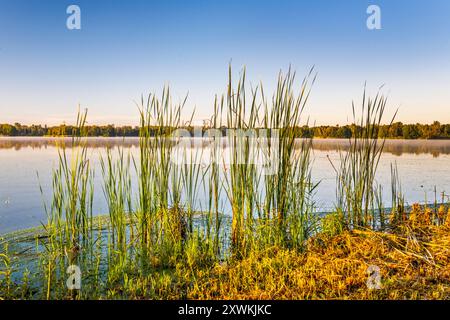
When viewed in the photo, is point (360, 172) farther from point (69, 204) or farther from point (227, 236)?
point (69, 204)

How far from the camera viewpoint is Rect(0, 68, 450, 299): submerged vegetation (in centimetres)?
242

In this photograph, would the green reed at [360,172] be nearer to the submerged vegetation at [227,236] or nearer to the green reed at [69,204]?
the submerged vegetation at [227,236]

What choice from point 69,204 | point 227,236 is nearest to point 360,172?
point 227,236

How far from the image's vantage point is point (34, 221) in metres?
4.77

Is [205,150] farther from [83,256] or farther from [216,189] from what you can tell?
[83,256]

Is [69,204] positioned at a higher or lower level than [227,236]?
higher

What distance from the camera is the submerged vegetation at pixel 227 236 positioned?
95.1 inches

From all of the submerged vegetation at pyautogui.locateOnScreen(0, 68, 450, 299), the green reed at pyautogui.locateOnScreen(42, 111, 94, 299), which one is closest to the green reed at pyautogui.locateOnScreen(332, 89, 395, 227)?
the submerged vegetation at pyautogui.locateOnScreen(0, 68, 450, 299)

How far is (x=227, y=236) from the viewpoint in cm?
360

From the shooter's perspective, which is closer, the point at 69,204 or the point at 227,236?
the point at 69,204

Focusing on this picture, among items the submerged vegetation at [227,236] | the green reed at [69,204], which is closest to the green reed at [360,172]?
the submerged vegetation at [227,236]

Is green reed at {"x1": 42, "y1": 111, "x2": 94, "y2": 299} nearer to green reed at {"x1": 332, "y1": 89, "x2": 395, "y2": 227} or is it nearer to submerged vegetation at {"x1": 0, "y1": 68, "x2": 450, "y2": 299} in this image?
submerged vegetation at {"x1": 0, "y1": 68, "x2": 450, "y2": 299}
